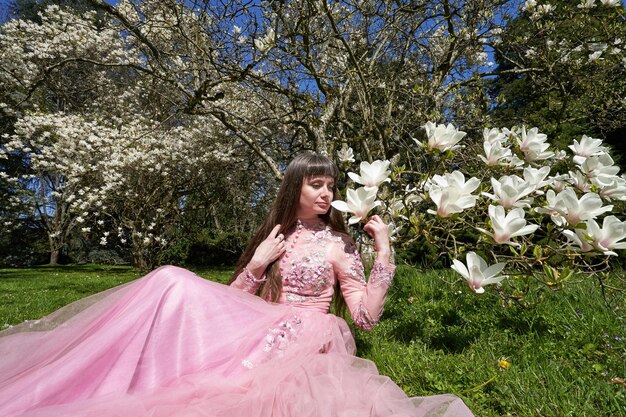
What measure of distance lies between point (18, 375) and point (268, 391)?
2.90 feet

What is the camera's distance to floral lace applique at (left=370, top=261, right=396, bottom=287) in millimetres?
1671

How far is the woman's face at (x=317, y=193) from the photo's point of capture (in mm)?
1943

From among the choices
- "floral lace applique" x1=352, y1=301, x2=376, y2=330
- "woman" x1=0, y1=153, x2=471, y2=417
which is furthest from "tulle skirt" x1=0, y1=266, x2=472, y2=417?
"floral lace applique" x1=352, y1=301, x2=376, y2=330

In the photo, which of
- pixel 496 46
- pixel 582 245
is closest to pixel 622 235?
pixel 582 245

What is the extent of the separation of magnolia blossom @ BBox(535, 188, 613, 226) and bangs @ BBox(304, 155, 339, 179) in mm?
975

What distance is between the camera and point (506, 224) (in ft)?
4.17

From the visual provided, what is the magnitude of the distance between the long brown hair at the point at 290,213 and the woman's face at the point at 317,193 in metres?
0.02

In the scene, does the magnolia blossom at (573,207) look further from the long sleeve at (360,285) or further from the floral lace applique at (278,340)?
the floral lace applique at (278,340)

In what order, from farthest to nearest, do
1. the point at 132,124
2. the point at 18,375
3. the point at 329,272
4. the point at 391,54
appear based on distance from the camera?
the point at 132,124 < the point at 391,54 < the point at 329,272 < the point at 18,375

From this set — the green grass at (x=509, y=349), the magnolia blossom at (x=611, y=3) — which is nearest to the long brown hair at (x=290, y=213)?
the green grass at (x=509, y=349)

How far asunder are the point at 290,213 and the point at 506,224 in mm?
1084

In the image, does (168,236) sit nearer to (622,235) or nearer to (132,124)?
(132,124)

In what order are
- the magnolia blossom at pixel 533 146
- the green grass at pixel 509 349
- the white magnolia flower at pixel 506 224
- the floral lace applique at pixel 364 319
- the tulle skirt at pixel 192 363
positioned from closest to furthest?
the tulle skirt at pixel 192 363 → the white magnolia flower at pixel 506 224 → the green grass at pixel 509 349 → the magnolia blossom at pixel 533 146 → the floral lace applique at pixel 364 319

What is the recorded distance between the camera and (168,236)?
9.85 meters
